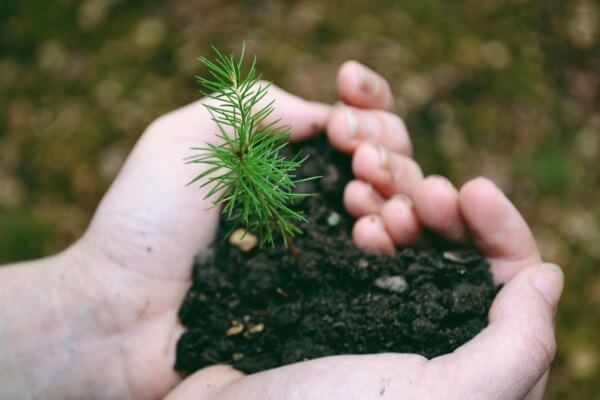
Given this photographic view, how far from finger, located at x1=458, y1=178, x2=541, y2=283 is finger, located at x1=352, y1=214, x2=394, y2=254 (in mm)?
289

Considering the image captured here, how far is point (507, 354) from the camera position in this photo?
166cm

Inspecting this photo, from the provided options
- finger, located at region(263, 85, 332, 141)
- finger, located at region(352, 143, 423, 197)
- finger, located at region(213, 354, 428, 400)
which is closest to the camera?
finger, located at region(213, 354, 428, 400)

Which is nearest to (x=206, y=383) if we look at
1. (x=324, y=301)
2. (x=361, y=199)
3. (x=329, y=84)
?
(x=324, y=301)

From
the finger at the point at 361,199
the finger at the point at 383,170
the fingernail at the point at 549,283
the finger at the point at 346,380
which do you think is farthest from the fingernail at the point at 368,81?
the finger at the point at 346,380

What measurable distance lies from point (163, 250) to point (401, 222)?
0.88 m

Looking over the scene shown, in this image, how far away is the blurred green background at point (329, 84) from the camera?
3.59 metres

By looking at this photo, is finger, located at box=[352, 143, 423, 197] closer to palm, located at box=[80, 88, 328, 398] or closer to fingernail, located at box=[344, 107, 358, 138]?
fingernail, located at box=[344, 107, 358, 138]

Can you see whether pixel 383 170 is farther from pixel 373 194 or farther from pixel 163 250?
pixel 163 250

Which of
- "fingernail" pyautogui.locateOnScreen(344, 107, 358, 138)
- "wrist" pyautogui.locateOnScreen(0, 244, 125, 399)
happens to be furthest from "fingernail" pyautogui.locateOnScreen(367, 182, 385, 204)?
"wrist" pyautogui.locateOnScreen(0, 244, 125, 399)

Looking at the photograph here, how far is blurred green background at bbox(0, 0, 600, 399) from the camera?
11.8 ft

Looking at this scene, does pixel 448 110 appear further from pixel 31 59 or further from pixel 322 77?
pixel 31 59

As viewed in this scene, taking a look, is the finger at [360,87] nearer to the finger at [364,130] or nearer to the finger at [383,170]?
the finger at [364,130]

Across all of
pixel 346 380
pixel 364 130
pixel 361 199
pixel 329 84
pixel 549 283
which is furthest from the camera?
pixel 329 84

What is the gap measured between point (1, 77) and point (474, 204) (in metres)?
3.39
